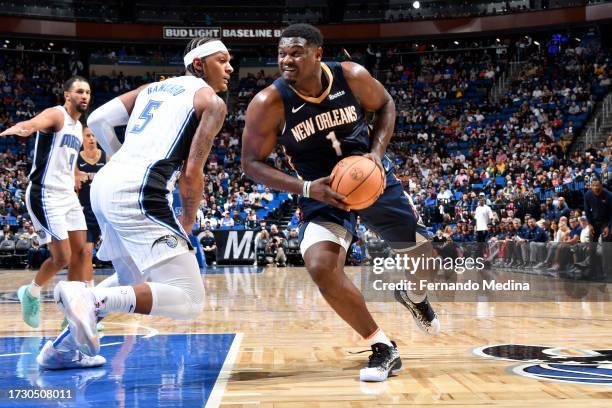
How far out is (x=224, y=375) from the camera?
415 cm

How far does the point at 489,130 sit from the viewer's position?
25.4 m

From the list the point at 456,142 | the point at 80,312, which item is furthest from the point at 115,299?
the point at 456,142

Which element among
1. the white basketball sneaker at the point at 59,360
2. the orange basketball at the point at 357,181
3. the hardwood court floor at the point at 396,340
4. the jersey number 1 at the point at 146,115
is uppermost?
the jersey number 1 at the point at 146,115

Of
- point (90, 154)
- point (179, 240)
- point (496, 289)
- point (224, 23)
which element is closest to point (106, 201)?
point (179, 240)

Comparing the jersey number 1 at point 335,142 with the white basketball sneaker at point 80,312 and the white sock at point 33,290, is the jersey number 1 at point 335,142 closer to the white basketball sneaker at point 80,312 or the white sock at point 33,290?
the white basketball sneaker at point 80,312

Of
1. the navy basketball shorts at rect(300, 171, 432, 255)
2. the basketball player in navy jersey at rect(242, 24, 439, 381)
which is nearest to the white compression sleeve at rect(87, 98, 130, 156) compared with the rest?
the basketball player in navy jersey at rect(242, 24, 439, 381)

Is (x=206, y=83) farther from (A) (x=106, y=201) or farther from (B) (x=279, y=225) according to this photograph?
(B) (x=279, y=225)

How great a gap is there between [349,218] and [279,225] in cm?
1615

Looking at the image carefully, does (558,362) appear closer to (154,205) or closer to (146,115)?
(154,205)

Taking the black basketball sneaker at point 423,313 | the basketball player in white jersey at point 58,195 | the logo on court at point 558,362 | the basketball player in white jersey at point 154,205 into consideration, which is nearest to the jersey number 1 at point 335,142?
the basketball player in white jersey at point 154,205

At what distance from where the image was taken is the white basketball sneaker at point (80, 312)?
11.4 feet

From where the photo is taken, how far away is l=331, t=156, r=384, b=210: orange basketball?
394 centimetres

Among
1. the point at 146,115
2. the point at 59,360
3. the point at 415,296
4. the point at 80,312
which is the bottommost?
the point at 59,360

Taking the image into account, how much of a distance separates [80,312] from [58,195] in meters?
2.92
